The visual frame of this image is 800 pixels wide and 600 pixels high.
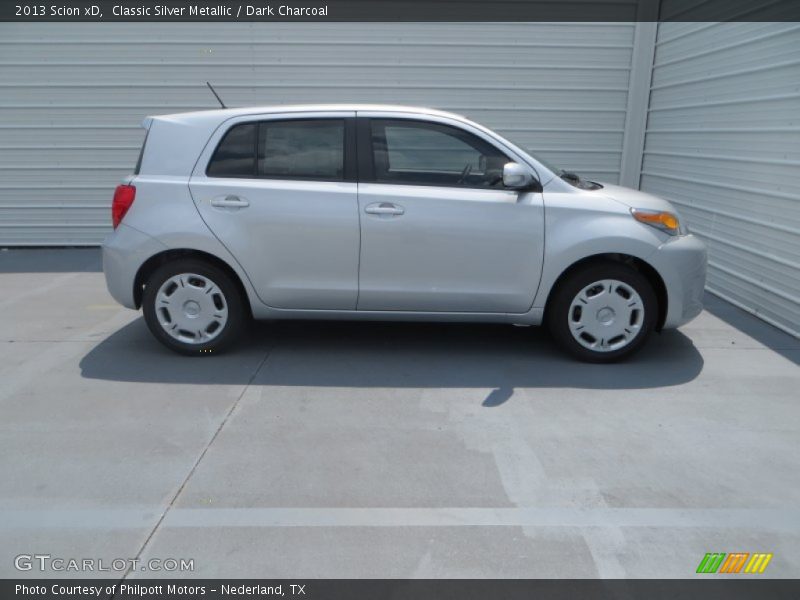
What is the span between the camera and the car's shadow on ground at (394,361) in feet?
15.1

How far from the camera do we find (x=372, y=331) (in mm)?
5625

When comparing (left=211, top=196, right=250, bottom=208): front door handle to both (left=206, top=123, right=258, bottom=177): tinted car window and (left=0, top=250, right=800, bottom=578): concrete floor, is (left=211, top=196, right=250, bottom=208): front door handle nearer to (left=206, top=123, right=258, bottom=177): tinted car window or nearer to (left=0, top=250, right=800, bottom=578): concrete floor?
(left=206, top=123, right=258, bottom=177): tinted car window

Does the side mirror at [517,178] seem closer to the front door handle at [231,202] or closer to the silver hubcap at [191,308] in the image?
the front door handle at [231,202]

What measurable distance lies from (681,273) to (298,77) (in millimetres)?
5456

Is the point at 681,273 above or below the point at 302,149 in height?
below

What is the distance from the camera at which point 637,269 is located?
484 centimetres

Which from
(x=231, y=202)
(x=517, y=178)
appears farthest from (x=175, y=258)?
(x=517, y=178)

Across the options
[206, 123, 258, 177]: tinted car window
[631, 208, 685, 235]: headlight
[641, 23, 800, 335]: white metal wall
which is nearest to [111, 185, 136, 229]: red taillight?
[206, 123, 258, 177]: tinted car window

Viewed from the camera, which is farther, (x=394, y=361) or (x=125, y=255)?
(x=394, y=361)

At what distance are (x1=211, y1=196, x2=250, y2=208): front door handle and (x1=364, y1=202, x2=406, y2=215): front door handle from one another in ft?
2.74

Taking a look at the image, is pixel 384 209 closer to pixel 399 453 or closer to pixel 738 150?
pixel 399 453
